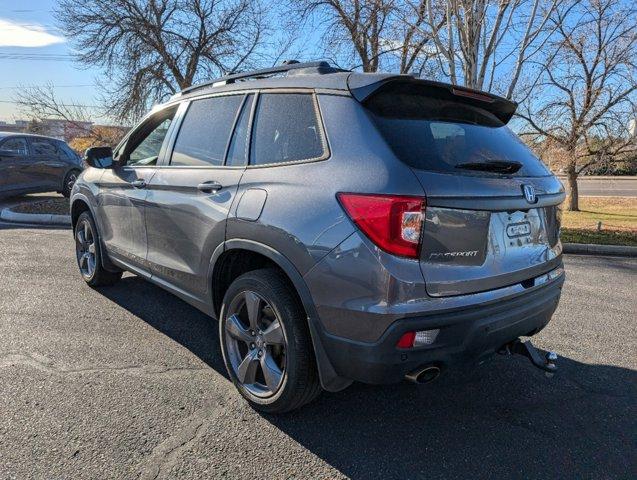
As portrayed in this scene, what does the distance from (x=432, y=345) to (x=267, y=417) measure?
112 cm

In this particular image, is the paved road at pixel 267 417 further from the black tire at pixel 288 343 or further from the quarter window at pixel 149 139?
the quarter window at pixel 149 139

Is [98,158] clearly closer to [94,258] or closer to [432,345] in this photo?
[94,258]

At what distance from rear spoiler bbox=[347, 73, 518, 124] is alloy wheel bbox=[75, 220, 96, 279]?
3.39 meters

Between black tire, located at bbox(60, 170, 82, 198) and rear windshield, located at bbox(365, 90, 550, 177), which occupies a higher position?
rear windshield, located at bbox(365, 90, 550, 177)

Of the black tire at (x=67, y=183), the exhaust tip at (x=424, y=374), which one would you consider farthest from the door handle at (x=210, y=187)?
the black tire at (x=67, y=183)

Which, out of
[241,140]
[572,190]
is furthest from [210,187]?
[572,190]

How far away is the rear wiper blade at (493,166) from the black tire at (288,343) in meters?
1.10

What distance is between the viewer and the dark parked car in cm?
1113

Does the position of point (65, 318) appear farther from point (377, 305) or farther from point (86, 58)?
point (86, 58)

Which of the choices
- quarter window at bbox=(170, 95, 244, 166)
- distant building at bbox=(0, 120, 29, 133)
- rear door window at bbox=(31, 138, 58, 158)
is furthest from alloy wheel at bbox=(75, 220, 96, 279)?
distant building at bbox=(0, 120, 29, 133)

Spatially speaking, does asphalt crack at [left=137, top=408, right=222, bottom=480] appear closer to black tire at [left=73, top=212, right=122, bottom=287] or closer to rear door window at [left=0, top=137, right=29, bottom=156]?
black tire at [left=73, top=212, right=122, bottom=287]

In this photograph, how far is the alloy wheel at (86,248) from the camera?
4.84m

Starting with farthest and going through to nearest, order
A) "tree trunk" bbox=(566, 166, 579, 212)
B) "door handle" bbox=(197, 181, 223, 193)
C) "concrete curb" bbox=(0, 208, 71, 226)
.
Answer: "tree trunk" bbox=(566, 166, 579, 212)
"concrete curb" bbox=(0, 208, 71, 226)
"door handle" bbox=(197, 181, 223, 193)

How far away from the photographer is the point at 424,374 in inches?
89.6
